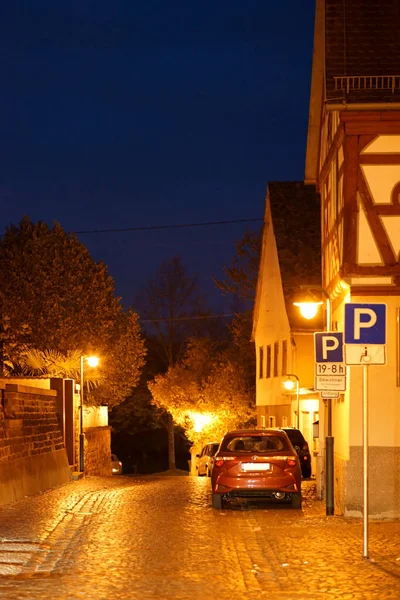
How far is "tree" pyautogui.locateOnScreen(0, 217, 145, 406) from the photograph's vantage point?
1923 inches

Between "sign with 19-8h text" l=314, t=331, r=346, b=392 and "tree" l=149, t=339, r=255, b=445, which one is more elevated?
"sign with 19-8h text" l=314, t=331, r=346, b=392

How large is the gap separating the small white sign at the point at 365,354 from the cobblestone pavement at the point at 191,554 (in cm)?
229

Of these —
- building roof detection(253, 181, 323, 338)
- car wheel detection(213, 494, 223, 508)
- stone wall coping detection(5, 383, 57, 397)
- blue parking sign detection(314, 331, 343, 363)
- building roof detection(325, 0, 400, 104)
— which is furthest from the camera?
building roof detection(253, 181, 323, 338)

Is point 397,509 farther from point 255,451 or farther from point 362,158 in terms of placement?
point 362,158

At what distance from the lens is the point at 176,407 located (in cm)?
6097

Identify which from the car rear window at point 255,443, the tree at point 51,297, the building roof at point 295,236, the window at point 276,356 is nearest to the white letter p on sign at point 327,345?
the car rear window at point 255,443

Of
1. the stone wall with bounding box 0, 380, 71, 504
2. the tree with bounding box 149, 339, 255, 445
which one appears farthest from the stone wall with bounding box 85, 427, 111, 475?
the stone wall with bounding box 0, 380, 71, 504

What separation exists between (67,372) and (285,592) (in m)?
37.6

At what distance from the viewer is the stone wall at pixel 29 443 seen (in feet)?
70.9

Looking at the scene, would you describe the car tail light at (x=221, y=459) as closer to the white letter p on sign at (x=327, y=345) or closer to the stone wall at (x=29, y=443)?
the white letter p on sign at (x=327, y=345)

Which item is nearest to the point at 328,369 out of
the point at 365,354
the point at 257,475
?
the point at 257,475

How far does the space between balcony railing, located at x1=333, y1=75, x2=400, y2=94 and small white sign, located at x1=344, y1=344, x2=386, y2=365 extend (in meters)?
6.25

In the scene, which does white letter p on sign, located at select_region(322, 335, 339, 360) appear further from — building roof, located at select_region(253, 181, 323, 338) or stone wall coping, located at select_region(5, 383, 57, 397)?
building roof, located at select_region(253, 181, 323, 338)

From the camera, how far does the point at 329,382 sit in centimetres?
1694
